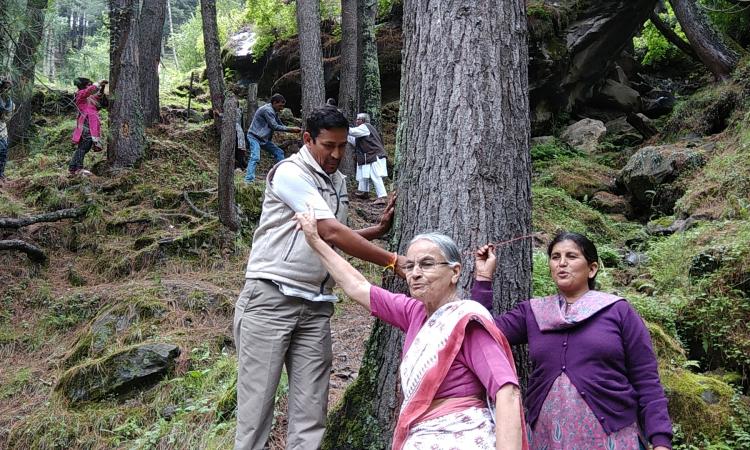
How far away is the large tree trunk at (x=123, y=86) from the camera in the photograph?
456 inches

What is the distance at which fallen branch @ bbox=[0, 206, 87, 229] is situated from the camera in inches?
372

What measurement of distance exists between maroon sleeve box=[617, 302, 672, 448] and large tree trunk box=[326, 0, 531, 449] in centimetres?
76

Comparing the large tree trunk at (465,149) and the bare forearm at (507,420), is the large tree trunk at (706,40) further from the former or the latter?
the bare forearm at (507,420)

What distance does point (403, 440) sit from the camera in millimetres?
2545

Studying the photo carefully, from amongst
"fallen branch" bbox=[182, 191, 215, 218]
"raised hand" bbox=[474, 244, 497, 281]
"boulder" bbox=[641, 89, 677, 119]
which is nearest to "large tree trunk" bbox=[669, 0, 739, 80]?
"boulder" bbox=[641, 89, 677, 119]

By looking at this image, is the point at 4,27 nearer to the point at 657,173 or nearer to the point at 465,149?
the point at 465,149

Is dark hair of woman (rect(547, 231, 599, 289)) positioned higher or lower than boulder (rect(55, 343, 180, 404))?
higher

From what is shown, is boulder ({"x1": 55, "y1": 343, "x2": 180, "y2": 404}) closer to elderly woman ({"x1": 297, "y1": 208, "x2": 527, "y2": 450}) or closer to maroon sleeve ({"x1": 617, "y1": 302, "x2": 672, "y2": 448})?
elderly woman ({"x1": 297, "y1": 208, "x2": 527, "y2": 450})

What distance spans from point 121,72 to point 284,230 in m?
9.54

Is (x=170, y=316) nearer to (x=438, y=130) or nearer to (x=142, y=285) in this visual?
(x=142, y=285)

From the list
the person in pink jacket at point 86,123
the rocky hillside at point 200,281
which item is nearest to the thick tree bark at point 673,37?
the rocky hillside at point 200,281

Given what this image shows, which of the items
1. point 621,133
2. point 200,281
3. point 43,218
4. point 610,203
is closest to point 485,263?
point 200,281

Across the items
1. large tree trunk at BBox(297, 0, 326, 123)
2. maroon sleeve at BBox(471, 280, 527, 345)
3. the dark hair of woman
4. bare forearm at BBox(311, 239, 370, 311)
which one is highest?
large tree trunk at BBox(297, 0, 326, 123)

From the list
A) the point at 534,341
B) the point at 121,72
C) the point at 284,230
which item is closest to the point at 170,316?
the point at 284,230
